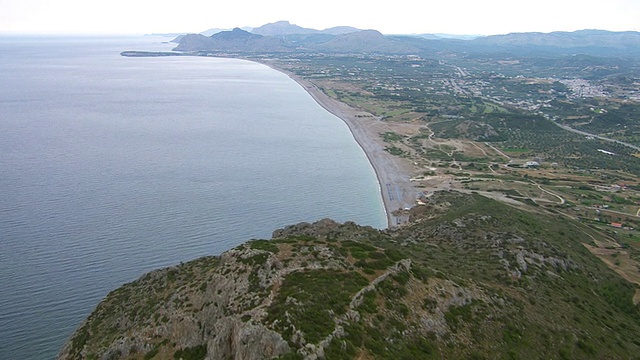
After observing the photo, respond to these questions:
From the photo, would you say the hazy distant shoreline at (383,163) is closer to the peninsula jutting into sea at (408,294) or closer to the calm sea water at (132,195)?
the calm sea water at (132,195)

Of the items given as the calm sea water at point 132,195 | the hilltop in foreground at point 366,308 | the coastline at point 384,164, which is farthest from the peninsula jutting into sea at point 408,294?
the calm sea water at point 132,195

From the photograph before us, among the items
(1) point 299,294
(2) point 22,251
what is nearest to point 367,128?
(2) point 22,251

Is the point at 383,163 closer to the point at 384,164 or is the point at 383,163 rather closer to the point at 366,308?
the point at 384,164

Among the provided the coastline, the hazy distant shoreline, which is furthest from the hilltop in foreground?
the hazy distant shoreline

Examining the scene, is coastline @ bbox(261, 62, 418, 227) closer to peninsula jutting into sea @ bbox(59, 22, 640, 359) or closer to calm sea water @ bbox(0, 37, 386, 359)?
calm sea water @ bbox(0, 37, 386, 359)

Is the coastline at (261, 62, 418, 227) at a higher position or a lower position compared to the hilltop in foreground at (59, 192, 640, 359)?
lower

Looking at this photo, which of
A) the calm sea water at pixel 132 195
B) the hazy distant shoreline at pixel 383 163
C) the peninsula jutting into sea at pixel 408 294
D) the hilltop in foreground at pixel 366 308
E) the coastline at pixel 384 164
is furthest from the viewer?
the hazy distant shoreline at pixel 383 163
